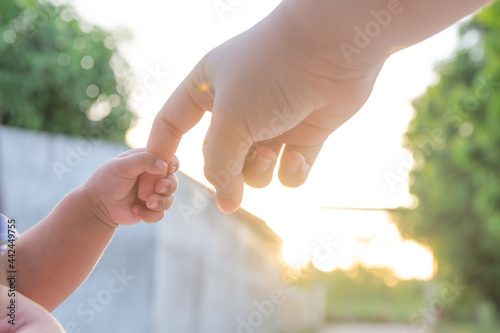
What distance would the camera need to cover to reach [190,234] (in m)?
3.15

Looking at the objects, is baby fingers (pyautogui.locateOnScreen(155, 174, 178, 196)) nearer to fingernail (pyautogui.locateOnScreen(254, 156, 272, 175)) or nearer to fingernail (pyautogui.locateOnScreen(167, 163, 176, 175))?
fingernail (pyautogui.locateOnScreen(167, 163, 176, 175))

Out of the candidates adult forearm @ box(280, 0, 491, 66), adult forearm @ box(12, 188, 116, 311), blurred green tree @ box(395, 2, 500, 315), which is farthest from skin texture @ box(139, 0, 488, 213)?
blurred green tree @ box(395, 2, 500, 315)

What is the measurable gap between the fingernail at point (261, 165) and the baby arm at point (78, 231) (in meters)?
0.13

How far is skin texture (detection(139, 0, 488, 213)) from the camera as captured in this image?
17.4 inches

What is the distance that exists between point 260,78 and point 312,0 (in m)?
0.08

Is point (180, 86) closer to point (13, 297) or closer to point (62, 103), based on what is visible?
point (13, 297)

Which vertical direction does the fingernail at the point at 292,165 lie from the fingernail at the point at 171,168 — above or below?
below

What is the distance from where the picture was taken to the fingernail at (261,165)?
54cm

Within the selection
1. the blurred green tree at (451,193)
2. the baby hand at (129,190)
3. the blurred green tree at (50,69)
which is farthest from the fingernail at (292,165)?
the blurred green tree at (451,193)

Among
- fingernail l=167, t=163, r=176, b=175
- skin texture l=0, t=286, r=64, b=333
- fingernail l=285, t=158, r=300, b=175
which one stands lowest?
skin texture l=0, t=286, r=64, b=333

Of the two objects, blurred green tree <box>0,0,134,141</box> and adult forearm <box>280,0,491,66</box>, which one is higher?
blurred green tree <box>0,0,134,141</box>

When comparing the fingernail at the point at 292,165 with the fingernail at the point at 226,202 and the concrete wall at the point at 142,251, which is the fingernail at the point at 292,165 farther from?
the concrete wall at the point at 142,251

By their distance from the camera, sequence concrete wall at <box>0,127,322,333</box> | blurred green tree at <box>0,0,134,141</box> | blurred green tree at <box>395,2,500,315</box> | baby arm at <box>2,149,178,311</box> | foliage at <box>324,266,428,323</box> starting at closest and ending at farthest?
baby arm at <box>2,149,178,311</box> → concrete wall at <box>0,127,322,333</box> → blurred green tree at <box>0,0,134,141</box> → blurred green tree at <box>395,2,500,315</box> → foliage at <box>324,266,428,323</box>

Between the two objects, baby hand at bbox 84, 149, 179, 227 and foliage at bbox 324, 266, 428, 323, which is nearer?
→ baby hand at bbox 84, 149, 179, 227
